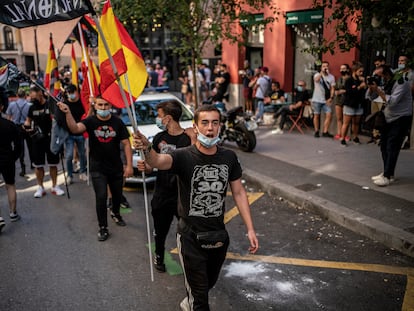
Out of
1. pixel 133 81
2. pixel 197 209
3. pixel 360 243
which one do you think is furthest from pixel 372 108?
pixel 197 209

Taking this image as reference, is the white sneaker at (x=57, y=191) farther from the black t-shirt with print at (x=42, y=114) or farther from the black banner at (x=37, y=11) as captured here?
the black banner at (x=37, y=11)

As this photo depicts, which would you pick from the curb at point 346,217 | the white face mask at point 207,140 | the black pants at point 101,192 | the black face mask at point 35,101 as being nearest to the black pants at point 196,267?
the white face mask at point 207,140

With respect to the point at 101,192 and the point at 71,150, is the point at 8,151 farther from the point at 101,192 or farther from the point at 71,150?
the point at 71,150

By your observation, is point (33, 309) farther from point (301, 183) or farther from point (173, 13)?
point (173, 13)

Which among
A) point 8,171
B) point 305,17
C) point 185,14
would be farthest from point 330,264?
point 305,17

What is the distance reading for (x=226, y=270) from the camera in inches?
207

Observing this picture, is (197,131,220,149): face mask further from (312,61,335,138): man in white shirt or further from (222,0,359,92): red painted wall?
(222,0,359,92): red painted wall

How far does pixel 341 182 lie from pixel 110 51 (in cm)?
513

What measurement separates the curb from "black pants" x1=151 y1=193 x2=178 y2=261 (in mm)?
2733

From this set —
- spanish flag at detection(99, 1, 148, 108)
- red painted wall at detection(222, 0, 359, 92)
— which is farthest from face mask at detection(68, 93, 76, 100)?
red painted wall at detection(222, 0, 359, 92)

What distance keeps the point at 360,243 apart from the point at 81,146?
5870mm

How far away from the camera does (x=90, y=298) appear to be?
469 centimetres

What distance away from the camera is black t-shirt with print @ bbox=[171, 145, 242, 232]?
3.64m

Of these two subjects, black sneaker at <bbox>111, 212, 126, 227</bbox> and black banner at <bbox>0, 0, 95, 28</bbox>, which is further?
black sneaker at <bbox>111, 212, 126, 227</bbox>
